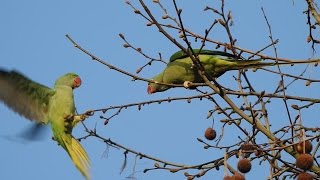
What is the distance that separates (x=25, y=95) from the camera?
444 centimetres

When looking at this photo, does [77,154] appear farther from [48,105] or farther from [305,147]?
[305,147]

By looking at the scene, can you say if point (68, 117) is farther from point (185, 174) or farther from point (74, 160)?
point (185, 174)

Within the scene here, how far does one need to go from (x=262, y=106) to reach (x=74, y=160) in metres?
1.66

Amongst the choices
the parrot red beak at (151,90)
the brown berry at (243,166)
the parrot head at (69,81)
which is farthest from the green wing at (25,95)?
the brown berry at (243,166)

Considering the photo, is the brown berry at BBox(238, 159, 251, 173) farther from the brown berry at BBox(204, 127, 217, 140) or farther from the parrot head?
the parrot head

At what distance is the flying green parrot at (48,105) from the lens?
432 centimetres

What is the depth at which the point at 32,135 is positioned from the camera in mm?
4469

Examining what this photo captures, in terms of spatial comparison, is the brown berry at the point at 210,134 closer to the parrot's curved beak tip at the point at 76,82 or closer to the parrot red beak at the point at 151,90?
the parrot red beak at the point at 151,90

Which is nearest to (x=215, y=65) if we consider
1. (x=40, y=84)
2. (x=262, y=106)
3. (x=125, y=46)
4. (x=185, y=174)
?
(x=262, y=106)

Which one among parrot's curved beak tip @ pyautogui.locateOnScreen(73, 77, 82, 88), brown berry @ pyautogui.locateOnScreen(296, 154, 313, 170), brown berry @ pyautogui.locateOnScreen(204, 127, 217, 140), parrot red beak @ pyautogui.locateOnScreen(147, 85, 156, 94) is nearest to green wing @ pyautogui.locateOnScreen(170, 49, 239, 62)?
parrot red beak @ pyautogui.locateOnScreen(147, 85, 156, 94)

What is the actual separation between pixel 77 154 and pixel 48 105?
1.74 ft

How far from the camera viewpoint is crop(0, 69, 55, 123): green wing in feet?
14.2

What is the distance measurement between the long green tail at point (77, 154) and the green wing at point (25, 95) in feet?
0.87

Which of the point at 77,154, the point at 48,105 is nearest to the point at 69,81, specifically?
the point at 48,105
